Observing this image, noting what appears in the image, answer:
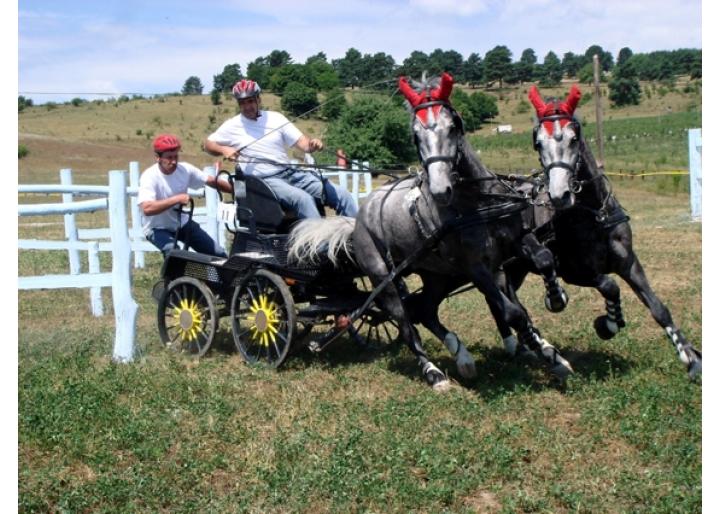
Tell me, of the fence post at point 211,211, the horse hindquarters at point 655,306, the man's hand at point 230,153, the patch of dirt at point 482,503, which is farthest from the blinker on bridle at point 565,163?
the fence post at point 211,211

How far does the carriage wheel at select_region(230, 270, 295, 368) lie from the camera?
7285mm

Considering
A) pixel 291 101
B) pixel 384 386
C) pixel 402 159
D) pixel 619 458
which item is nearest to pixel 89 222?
pixel 402 159

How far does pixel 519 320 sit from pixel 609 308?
3.35ft

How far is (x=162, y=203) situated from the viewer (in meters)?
7.88

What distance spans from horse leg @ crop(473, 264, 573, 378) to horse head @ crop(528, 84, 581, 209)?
31.4 inches

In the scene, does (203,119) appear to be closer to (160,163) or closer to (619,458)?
(160,163)

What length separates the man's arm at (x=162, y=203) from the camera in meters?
7.85

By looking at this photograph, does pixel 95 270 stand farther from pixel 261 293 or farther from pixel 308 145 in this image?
pixel 308 145

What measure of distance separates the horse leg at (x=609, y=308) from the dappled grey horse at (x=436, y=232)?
1.94 ft

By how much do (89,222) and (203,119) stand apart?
23.9 m

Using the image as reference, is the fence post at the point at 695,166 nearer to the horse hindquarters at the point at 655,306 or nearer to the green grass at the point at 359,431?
the green grass at the point at 359,431

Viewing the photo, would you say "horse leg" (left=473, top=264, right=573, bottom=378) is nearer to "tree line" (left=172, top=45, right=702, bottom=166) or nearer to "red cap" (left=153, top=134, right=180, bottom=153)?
"tree line" (left=172, top=45, right=702, bottom=166)

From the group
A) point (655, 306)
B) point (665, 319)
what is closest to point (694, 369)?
point (665, 319)

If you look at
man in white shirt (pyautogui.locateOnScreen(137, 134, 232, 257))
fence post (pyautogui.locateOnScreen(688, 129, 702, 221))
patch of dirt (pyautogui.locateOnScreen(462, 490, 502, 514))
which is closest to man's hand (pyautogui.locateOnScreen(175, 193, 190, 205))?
man in white shirt (pyautogui.locateOnScreen(137, 134, 232, 257))
